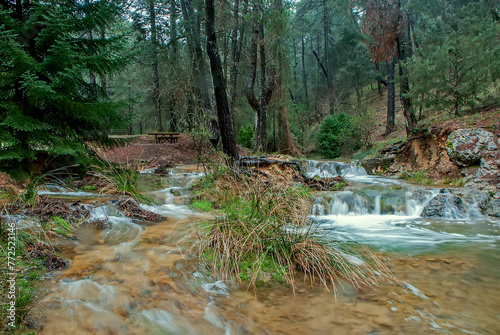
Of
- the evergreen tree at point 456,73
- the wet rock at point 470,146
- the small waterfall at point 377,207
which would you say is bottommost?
the small waterfall at point 377,207

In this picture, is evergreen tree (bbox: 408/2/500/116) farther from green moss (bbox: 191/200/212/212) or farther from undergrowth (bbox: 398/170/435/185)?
green moss (bbox: 191/200/212/212)

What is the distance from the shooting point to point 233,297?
2744mm

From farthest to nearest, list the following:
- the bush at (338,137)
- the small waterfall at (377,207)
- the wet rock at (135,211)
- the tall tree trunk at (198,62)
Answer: the bush at (338,137) → the tall tree trunk at (198,62) → the small waterfall at (377,207) → the wet rock at (135,211)

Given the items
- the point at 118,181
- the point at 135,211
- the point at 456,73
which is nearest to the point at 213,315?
the point at 135,211

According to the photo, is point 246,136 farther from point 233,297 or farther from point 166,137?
point 233,297

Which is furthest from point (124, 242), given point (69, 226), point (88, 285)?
point (88, 285)

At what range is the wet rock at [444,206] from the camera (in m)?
6.54

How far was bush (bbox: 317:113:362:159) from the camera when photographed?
1647 centimetres

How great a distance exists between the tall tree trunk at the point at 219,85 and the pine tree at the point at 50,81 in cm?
218

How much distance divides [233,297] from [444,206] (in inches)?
232

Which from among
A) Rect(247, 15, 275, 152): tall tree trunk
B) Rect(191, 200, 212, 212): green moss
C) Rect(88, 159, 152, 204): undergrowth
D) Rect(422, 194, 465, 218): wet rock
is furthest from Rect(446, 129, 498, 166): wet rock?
Rect(88, 159, 152, 204): undergrowth

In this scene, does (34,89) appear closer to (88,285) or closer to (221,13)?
(88,285)

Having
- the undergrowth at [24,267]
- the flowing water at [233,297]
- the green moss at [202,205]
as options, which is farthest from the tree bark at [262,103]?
the undergrowth at [24,267]

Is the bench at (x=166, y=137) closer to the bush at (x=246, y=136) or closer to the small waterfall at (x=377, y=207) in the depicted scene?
the bush at (x=246, y=136)
